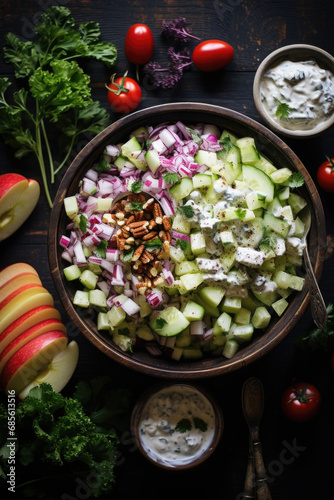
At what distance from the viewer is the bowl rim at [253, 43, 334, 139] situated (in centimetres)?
271

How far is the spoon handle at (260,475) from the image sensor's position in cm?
276

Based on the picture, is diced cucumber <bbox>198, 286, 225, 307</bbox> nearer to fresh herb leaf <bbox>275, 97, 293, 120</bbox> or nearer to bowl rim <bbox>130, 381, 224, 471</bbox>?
bowl rim <bbox>130, 381, 224, 471</bbox>

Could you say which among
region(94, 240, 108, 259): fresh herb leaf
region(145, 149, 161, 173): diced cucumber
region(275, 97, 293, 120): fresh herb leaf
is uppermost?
region(275, 97, 293, 120): fresh herb leaf

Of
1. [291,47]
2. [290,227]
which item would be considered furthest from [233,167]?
[291,47]

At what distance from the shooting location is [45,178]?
299cm

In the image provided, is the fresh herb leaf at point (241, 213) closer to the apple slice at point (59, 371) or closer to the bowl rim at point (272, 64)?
the bowl rim at point (272, 64)

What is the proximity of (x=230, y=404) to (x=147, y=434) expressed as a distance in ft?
1.78

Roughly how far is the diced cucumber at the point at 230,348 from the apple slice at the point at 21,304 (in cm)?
105

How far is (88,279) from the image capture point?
262cm

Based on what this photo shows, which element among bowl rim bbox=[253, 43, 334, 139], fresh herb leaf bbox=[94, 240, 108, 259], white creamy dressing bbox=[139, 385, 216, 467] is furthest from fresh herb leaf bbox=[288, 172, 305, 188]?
white creamy dressing bbox=[139, 385, 216, 467]

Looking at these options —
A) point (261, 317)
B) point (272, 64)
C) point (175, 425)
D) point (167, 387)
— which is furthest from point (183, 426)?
point (272, 64)

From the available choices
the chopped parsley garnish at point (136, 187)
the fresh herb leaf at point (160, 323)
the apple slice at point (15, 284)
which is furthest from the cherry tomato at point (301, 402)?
the apple slice at point (15, 284)

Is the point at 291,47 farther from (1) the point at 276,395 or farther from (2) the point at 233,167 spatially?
(1) the point at 276,395

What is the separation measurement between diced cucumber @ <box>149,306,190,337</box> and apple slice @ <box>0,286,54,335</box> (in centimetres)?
68
